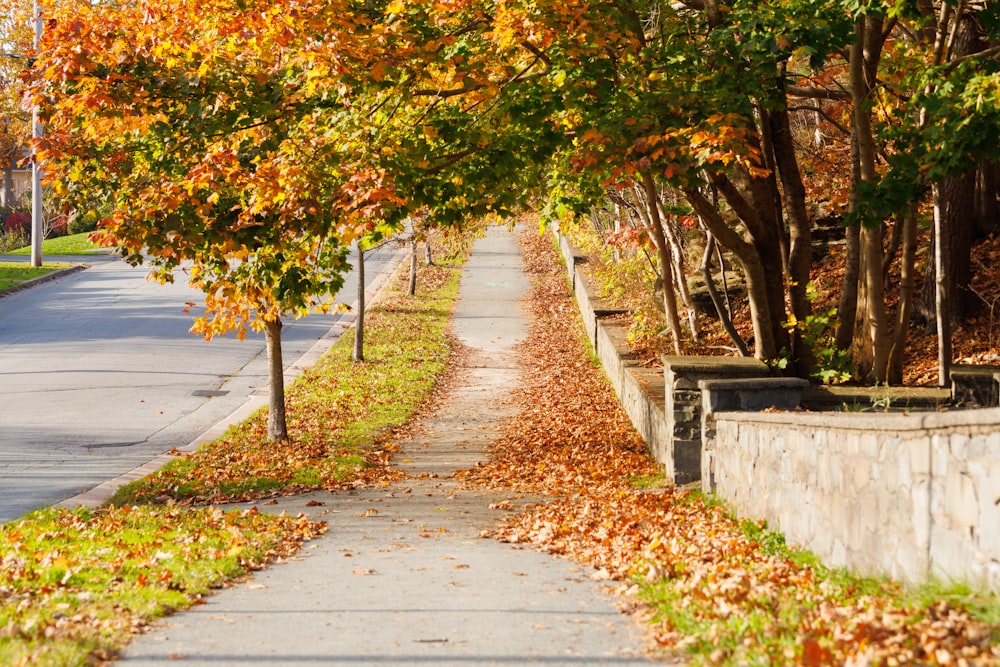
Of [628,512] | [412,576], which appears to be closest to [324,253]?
[628,512]

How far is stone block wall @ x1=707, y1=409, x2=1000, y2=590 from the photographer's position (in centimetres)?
458

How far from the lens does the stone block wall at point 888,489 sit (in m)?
4.58

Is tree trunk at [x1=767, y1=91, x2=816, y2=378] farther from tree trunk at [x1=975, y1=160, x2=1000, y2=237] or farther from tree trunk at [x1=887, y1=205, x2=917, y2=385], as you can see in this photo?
tree trunk at [x1=975, y1=160, x2=1000, y2=237]

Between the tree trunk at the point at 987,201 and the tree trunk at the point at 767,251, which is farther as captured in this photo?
the tree trunk at the point at 987,201

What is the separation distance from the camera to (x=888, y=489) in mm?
5656

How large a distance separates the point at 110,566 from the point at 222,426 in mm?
9086

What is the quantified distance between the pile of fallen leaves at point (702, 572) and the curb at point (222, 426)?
4.04 meters

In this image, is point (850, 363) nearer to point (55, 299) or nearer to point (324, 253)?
point (324, 253)

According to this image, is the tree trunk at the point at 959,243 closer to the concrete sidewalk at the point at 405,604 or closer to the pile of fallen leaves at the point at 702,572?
the pile of fallen leaves at the point at 702,572

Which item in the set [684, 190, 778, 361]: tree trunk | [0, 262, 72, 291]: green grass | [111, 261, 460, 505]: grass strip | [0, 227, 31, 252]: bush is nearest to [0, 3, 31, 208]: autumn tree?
[0, 227, 31, 252]: bush

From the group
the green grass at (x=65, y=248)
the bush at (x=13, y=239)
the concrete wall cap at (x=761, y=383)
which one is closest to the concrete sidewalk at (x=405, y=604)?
the concrete wall cap at (x=761, y=383)

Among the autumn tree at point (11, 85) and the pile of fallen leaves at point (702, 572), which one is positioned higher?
the autumn tree at point (11, 85)

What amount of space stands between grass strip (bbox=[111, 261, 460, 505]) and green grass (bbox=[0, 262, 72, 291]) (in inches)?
408

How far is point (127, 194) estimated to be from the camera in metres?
11.8
